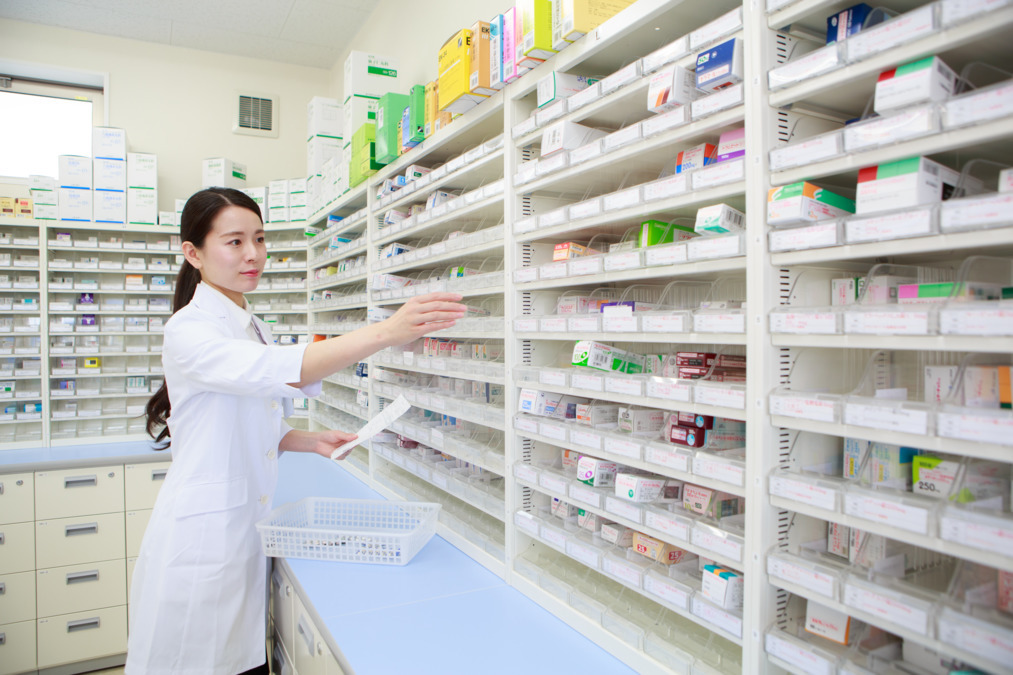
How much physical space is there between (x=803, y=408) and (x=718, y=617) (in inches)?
18.8

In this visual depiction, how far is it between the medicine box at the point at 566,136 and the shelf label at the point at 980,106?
880 mm

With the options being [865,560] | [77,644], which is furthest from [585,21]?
[77,644]

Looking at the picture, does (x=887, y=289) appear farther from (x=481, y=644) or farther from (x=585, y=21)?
(x=481, y=644)

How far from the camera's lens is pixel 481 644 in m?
1.57

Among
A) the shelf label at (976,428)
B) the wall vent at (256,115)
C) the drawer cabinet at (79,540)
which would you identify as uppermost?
the wall vent at (256,115)

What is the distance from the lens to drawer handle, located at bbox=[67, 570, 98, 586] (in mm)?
3586

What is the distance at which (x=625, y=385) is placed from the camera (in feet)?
4.76

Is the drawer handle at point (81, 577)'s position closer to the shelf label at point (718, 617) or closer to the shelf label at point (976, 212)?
the shelf label at point (718, 617)

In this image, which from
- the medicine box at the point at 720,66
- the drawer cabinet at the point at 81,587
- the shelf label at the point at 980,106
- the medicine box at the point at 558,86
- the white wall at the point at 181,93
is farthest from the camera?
the white wall at the point at 181,93

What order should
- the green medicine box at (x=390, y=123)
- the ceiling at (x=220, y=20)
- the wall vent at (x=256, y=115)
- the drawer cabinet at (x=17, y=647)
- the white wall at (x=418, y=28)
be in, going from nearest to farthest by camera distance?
the green medicine box at (x=390, y=123), the white wall at (x=418, y=28), the drawer cabinet at (x=17, y=647), the ceiling at (x=220, y=20), the wall vent at (x=256, y=115)

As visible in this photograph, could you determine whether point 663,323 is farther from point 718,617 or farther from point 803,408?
point 718,617

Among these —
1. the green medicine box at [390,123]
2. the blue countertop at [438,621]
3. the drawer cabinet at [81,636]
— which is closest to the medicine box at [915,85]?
the blue countertop at [438,621]

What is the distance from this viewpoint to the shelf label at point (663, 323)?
129 cm

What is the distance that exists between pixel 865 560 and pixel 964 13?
34.8 inches
